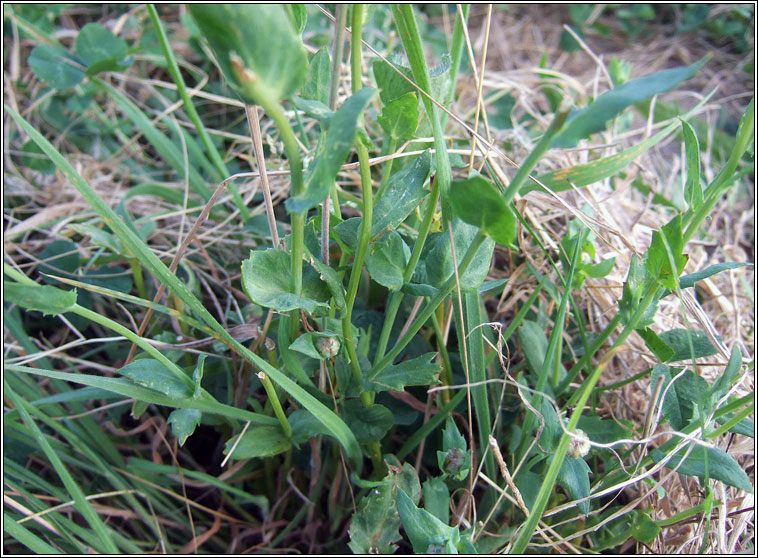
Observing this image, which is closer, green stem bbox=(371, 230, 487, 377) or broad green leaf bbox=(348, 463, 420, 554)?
green stem bbox=(371, 230, 487, 377)

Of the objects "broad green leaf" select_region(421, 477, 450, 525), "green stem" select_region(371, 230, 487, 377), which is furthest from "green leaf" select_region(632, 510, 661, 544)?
"green stem" select_region(371, 230, 487, 377)

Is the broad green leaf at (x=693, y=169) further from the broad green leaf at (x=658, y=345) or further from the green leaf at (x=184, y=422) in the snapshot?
the green leaf at (x=184, y=422)

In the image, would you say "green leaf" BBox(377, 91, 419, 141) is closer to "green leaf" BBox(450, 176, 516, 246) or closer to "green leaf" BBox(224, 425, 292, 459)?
"green leaf" BBox(450, 176, 516, 246)

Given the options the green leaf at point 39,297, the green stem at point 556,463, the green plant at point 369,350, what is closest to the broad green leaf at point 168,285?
the green plant at point 369,350

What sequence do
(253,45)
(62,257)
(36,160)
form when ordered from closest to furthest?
1. (253,45)
2. (62,257)
3. (36,160)

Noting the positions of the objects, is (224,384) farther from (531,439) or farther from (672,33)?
(672,33)

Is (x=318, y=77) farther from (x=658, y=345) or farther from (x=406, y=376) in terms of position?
(x=658, y=345)

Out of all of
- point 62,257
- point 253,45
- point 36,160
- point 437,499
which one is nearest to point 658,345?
point 437,499
